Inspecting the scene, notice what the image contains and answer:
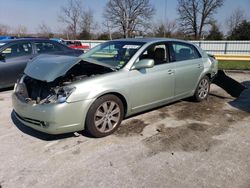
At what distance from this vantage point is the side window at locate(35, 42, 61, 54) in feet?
24.2

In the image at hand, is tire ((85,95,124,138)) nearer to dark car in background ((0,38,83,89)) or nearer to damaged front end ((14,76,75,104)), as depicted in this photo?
damaged front end ((14,76,75,104))

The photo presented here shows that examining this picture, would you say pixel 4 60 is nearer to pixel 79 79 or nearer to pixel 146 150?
pixel 79 79

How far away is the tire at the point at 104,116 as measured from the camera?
3.61m

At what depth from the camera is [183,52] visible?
5.24 m

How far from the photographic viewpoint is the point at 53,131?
342 cm

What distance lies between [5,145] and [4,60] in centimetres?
380

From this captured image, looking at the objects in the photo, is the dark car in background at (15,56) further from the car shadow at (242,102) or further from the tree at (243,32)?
the tree at (243,32)

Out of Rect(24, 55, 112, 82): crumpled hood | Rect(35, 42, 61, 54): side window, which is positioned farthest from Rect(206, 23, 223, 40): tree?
Rect(24, 55, 112, 82): crumpled hood

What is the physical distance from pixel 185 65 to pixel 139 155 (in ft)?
8.20

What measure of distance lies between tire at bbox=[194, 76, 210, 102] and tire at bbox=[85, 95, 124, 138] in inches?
94.4

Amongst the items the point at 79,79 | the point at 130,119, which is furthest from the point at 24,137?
the point at 130,119

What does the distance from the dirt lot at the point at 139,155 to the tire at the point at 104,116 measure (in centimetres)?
15

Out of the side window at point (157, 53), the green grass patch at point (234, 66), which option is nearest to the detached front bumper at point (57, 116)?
the side window at point (157, 53)

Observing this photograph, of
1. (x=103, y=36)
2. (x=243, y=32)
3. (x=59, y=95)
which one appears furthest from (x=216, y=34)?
(x=59, y=95)
